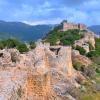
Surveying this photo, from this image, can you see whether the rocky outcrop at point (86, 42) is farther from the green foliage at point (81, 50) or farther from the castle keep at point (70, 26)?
the castle keep at point (70, 26)

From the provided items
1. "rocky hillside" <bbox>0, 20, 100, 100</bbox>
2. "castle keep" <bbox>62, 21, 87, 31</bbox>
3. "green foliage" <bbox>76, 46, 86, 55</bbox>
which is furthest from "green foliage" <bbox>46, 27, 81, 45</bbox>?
"rocky hillside" <bbox>0, 20, 100, 100</bbox>

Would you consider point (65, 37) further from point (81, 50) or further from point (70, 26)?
point (70, 26)

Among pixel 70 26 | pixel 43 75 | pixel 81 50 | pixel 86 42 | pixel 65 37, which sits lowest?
pixel 81 50

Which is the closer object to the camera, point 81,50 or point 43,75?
point 43,75

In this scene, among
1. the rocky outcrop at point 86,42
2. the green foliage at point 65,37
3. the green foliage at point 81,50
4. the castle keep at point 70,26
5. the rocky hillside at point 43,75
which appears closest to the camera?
the rocky hillside at point 43,75

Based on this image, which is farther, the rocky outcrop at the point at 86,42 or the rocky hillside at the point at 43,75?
the rocky outcrop at the point at 86,42

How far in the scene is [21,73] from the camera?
16.2m

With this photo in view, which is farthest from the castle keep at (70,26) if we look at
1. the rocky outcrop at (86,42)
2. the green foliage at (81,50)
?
the green foliage at (81,50)

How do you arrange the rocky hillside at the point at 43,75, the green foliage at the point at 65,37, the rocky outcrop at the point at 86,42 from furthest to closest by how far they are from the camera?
the rocky outcrop at the point at 86,42 < the green foliage at the point at 65,37 < the rocky hillside at the point at 43,75

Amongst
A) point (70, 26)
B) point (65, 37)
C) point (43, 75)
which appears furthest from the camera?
point (70, 26)

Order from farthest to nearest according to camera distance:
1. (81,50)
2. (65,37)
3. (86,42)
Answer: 1. (86,42)
2. (65,37)
3. (81,50)

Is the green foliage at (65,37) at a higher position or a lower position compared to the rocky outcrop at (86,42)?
higher

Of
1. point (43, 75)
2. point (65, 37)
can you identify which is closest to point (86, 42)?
point (65, 37)

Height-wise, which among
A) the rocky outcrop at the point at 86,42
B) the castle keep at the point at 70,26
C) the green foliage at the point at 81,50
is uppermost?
the castle keep at the point at 70,26
